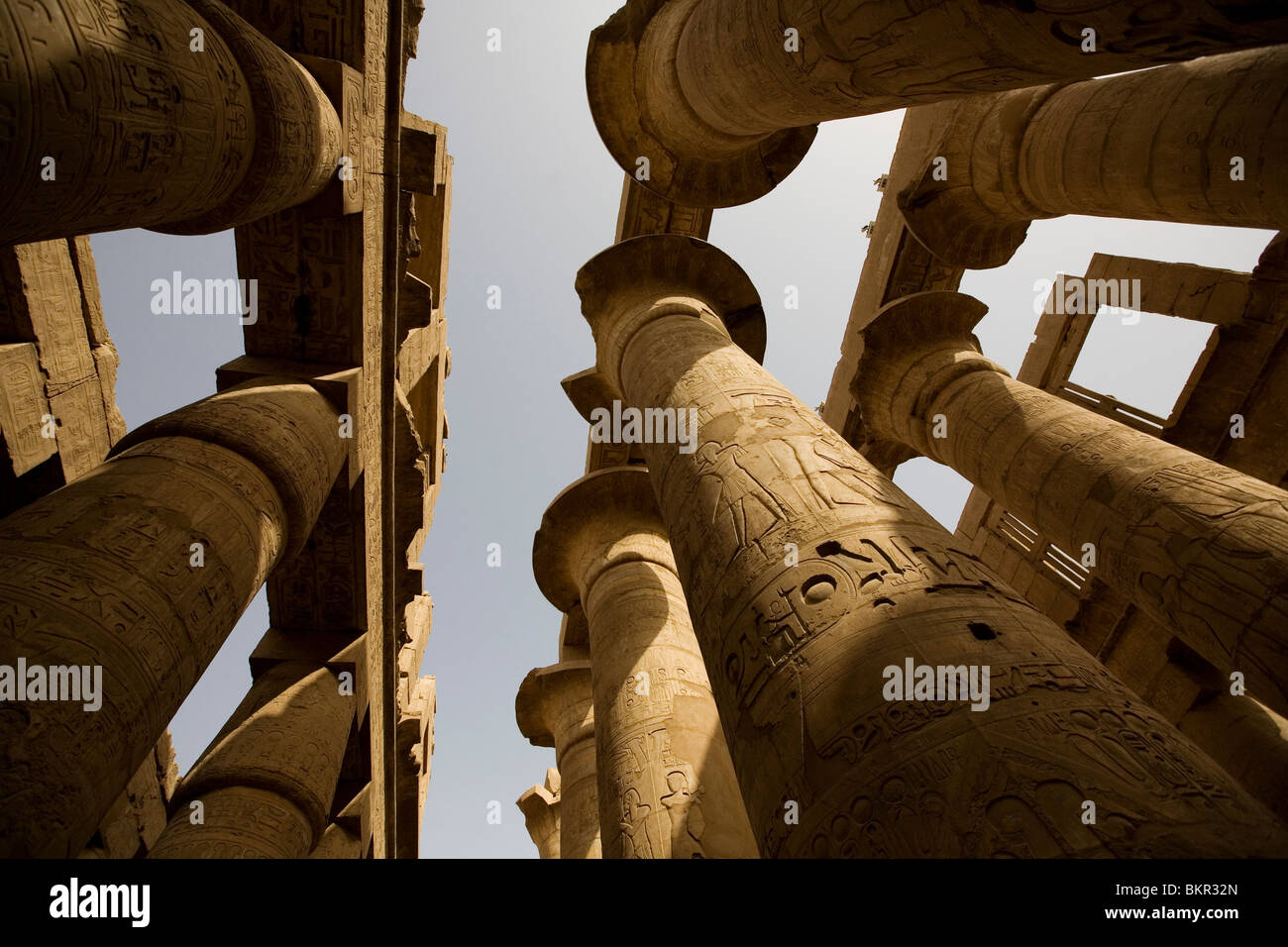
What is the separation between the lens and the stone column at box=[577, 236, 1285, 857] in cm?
197

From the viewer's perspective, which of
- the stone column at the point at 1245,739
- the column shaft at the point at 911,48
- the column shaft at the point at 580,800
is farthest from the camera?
the column shaft at the point at 580,800

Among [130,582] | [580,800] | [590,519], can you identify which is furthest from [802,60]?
[580,800]

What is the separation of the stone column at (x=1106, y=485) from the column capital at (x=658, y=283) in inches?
75.3

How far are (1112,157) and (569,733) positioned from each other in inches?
350

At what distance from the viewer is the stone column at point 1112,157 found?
4.70 m

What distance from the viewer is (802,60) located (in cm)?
420

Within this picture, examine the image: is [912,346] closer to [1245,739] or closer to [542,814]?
[1245,739]

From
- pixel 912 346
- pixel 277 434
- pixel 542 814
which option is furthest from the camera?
pixel 542 814

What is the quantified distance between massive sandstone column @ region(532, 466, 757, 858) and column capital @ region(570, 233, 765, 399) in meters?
2.34

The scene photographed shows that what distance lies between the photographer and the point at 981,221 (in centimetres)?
834

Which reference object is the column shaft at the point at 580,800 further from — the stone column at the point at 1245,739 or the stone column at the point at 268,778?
the stone column at the point at 1245,739

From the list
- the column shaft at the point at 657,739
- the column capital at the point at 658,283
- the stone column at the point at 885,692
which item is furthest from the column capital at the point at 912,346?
the stone column at the point at 885,692
